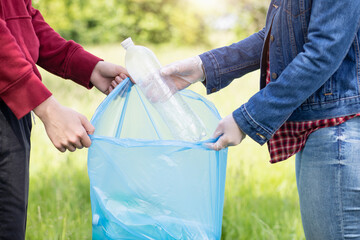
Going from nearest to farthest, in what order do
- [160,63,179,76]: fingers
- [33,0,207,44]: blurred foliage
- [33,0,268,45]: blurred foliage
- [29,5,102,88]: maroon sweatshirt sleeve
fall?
[160,63,179,76]: fingers
[29,5,102,88]: maroon sweatshirt sleeve
[33,0,268,45]: blurred foliage
[33,0,207,44]: blurred foliage

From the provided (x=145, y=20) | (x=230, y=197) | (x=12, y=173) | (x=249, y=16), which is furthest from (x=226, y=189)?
(x=145, y=20)

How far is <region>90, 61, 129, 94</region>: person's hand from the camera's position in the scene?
1.75 metres

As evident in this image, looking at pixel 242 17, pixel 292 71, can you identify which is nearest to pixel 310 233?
pixel 292 71

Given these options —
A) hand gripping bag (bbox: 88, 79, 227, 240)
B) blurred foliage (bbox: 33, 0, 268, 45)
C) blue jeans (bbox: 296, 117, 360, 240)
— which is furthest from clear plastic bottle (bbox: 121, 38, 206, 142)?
blurred foliage (bbox: 33, 0, 268, 45)

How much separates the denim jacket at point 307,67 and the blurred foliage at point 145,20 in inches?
496

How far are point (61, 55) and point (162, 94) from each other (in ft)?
1.40

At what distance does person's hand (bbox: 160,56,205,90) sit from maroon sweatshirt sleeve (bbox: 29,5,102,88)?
1.04 feet

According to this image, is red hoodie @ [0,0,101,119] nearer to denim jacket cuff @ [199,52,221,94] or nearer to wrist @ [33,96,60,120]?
wrist @ [33,96,60,120]

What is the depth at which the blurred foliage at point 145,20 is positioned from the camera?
14.3 m

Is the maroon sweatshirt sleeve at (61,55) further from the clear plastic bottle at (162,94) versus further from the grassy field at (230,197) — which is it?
the grassy field at (230,197)

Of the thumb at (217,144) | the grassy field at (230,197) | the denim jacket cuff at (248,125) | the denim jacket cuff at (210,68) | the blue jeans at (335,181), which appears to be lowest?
the grassy field at (230,197)

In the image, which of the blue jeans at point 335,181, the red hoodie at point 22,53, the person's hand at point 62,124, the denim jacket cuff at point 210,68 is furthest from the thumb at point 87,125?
the blue jeans at point 335,181

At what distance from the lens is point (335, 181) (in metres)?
1.34

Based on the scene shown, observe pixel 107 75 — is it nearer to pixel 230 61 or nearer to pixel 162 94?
pixel 162 94
